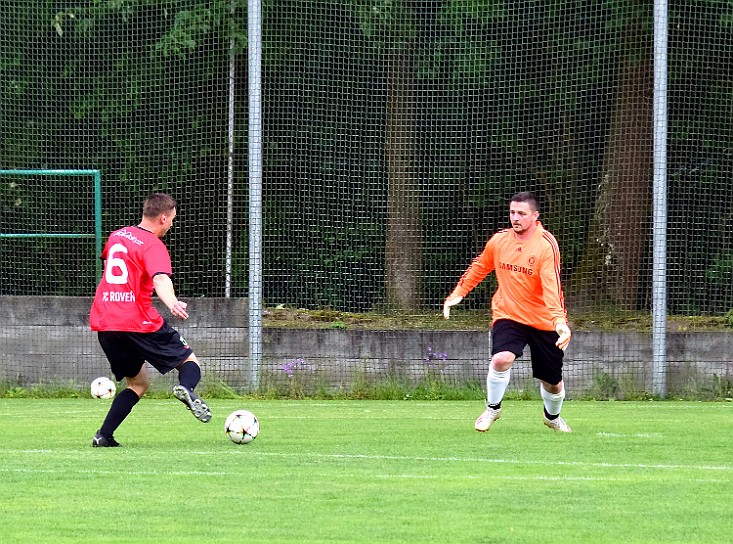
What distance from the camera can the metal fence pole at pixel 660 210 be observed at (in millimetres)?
16172

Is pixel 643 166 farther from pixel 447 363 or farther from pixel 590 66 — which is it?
pixel 447 363

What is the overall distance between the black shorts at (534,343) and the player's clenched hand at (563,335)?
0.52m

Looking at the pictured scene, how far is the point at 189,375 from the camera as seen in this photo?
32.5 feet

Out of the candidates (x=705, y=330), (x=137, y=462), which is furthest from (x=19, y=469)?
(x=705, y=330)

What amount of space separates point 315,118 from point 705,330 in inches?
208

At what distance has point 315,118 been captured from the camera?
17.6m

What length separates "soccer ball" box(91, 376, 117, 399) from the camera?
15.6m

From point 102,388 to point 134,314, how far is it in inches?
233

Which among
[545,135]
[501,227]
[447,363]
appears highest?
[545,135]

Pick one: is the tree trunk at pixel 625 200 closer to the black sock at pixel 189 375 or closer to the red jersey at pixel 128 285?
the black sock at pixel 189 375

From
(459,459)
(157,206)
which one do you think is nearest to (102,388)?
(157,206)

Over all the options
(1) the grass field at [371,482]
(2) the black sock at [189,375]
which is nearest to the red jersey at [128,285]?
(2) the black sock at [189,375]

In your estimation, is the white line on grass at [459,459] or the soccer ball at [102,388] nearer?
the white line on grass at [459,459]

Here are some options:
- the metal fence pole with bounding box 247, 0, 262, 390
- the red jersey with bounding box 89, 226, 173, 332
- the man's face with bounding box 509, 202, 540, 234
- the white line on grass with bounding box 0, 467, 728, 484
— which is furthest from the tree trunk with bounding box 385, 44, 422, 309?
the white line on grass with bounding box 0, 467, 728, 484
